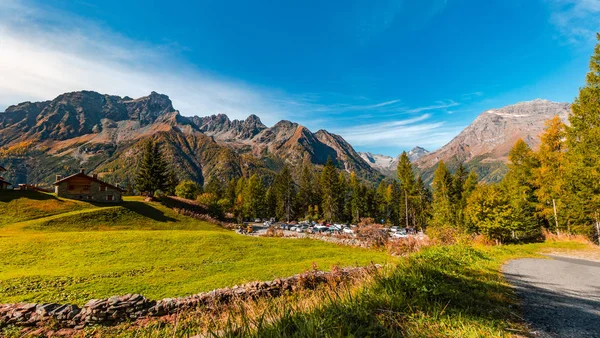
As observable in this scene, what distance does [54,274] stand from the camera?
39.0 feet

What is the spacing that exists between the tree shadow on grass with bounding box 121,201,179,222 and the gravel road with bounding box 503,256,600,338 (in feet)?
121

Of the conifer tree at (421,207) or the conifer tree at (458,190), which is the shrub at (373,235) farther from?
the conifer tree at (421,207)

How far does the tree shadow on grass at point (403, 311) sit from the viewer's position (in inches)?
134

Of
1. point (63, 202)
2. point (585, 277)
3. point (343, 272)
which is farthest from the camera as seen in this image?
point (63, 202)

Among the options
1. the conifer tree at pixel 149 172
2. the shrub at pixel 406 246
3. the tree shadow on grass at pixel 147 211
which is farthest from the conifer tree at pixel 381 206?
the conifer tree at pixel 149 172

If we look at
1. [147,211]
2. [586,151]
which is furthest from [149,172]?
[586,151]

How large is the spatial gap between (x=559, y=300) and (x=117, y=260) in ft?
65.8

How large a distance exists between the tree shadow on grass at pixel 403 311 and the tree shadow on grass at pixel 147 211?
3553 cm

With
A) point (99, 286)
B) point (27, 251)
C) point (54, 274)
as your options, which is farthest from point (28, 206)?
point (99, 286)

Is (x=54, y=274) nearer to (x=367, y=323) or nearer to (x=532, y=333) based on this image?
(x=367, y=323)

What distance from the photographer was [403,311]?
4.33m

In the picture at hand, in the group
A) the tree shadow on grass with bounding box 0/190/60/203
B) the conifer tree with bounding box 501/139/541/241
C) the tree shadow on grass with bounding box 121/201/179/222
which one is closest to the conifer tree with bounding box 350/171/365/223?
the conifer tree with bounding box 501/139/541/241

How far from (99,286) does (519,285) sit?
15927mm

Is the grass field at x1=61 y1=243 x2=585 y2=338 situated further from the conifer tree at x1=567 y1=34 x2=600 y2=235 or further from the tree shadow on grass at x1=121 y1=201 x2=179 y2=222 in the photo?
the tree shadow on grass at x1=121 y1=201 x2=179 y2=222
